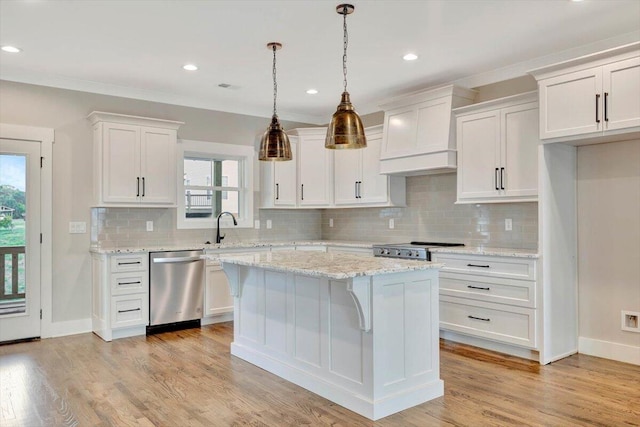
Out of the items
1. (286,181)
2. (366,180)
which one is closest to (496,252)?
(366,180)

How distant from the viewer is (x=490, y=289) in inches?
166

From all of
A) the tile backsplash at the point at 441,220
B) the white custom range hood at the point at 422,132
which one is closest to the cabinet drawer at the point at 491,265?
the tile backsplash at the point at 441,220

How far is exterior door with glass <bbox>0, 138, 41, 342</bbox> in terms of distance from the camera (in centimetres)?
468

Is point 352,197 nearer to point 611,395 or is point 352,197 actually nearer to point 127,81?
point 127,81

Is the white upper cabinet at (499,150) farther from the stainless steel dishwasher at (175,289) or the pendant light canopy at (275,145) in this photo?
the stainless steel dishwasher at (175,289)

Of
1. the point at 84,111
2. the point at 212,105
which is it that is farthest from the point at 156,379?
the point at 212,105

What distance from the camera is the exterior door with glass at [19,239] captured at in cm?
468

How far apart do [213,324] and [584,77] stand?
4393 millimetres

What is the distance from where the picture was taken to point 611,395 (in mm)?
3186

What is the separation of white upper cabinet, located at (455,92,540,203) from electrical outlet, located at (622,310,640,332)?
3.91 feet

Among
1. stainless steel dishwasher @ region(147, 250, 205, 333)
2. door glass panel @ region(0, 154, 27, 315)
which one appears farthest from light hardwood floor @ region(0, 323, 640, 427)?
stainless steel dishwasher @ region(147, 250, 205, 333)

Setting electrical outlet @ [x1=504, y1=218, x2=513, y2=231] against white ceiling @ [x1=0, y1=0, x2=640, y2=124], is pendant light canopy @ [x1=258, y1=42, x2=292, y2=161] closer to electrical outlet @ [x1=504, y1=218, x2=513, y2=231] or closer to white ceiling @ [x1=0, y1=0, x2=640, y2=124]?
white ceiling @ [x1=0, y1=0, x2=640, y2=124]

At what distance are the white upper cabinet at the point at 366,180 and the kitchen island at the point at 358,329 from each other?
226cm

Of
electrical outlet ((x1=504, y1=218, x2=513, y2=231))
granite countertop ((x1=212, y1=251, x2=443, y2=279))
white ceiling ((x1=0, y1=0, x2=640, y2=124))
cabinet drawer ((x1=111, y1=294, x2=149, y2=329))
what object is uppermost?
white ceiling ((x1=0, y1=0, x2=640, y2=124))
